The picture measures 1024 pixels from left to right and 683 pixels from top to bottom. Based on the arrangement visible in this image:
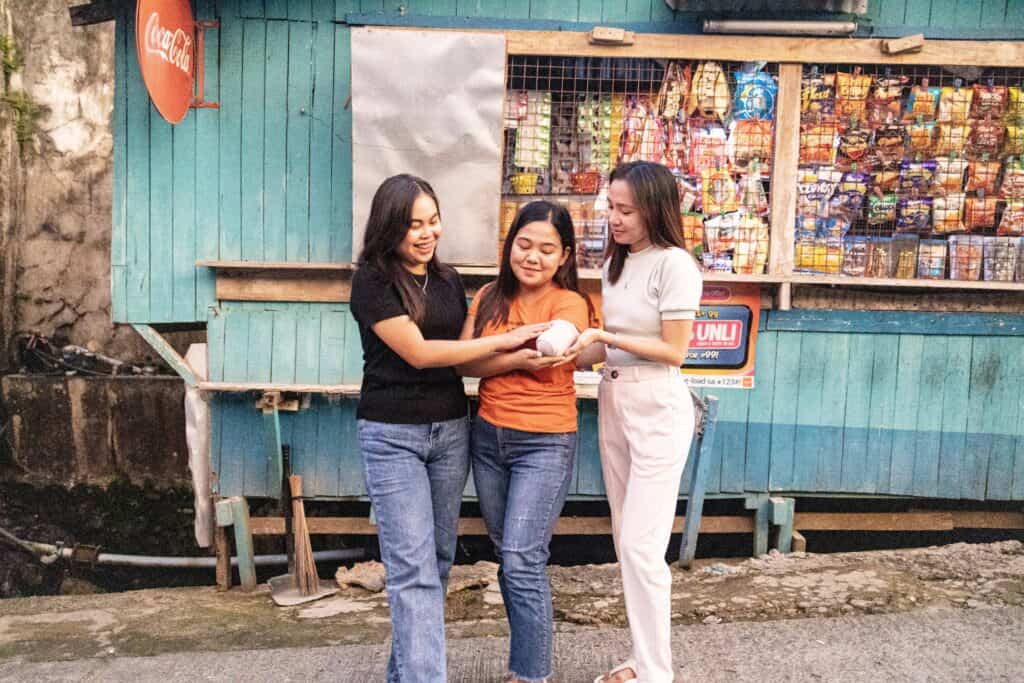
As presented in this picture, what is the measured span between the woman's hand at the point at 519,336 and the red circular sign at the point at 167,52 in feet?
8.41

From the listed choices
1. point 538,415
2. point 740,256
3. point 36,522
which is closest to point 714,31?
point 740,256

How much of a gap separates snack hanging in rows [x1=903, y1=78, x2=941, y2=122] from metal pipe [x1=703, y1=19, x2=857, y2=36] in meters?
0.54

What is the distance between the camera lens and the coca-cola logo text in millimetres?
4465

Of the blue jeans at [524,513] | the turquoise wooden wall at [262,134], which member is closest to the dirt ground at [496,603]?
the blue jeans at [524,513]

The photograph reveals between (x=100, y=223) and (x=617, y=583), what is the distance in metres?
5.84

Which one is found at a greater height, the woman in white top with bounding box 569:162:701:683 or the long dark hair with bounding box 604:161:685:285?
the long dark hair with bounding box 604:161:685:285

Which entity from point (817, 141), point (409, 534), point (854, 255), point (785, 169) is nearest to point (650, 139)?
point (785, 169)

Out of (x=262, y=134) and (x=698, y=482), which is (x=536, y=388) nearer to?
(x=698, y=482)

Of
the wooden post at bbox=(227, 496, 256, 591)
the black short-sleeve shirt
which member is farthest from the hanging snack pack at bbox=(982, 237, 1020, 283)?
the wooden post at bbox=(227, 496, 256, 591)

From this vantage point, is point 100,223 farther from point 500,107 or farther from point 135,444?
point 500,107

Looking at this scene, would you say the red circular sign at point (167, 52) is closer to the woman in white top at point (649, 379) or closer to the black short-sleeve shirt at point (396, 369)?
the black short-sleeve shirt at point (396, 369)

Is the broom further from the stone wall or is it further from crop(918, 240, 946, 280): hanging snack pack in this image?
crop(918, 240, 946, 280): hanging snack pack

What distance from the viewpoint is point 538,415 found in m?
3.10

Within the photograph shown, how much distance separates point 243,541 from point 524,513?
3.06m
